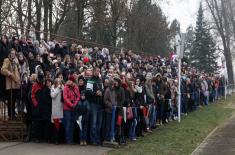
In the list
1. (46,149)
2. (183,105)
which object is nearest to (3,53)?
(46,149)

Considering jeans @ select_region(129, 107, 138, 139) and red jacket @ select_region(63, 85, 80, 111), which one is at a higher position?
red jacket @ select_region(63, 85, 80, 111)

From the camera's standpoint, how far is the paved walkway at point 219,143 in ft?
43.0

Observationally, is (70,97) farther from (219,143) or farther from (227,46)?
(227,46)

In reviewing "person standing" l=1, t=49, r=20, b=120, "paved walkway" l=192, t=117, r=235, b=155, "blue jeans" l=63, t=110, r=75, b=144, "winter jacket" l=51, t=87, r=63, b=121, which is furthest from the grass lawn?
"person standing" l=1, t=49, r=20, b=120

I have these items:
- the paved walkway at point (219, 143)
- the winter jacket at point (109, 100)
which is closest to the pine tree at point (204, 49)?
the paved walkway at point (219, 143)

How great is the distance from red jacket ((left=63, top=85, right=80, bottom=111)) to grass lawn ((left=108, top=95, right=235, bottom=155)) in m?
1.77

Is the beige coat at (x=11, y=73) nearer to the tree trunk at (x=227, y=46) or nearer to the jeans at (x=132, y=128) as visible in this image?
the jeans at (x=132, y=128)

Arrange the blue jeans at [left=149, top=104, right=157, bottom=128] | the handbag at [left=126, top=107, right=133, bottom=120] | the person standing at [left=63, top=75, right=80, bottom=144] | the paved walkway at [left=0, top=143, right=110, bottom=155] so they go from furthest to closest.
Result: the blue jeans at [left=149, top=104, right=157, bottom=128] → the handbag at [left=126, top=107, right=133, bottom=120] → the person standing at [left=63, top=75, right=80, bottom=144] → the paved walkway at [left=0, top=143, right=110, bottom=155]

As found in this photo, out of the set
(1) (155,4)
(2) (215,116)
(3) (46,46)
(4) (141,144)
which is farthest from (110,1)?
(4) (141,144)

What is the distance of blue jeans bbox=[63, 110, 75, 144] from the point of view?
1297 centimetres

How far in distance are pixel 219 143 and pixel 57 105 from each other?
5.49 metres

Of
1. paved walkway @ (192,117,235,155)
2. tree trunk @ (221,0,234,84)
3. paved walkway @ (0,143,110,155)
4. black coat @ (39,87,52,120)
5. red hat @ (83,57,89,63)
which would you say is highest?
tree trunk @ (221,0,234,84)

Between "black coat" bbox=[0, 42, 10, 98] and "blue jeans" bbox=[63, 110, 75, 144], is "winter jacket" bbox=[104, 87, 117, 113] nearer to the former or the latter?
"blue jeans" bbox=[63, 110, 75, 144]

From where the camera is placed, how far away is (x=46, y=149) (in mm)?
12211
